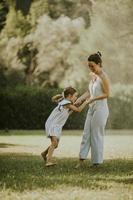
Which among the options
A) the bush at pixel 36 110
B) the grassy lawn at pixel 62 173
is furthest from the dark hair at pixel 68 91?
the bush at pixel 36 110

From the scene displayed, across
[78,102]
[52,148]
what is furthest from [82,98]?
[52,148]

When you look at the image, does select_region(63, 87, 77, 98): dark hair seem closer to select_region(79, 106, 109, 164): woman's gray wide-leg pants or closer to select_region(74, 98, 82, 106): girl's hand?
select_region(74, 98, 82, 106): girl's hand

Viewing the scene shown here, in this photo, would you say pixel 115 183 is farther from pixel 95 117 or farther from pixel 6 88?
pixel 6 88

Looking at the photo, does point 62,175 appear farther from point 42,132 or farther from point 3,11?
point 42,132

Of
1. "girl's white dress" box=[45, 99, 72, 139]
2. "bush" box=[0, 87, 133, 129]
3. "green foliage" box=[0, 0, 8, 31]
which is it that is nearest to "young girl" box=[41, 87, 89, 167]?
"girl's white dress" box=[45, 99, 72, 139]

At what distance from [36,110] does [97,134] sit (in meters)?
3.81

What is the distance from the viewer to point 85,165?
8.40m

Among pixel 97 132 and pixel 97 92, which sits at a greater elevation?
pixel 97 92

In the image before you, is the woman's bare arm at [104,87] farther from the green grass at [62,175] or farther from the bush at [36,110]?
the bush at [36,110]

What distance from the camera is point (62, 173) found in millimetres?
7500

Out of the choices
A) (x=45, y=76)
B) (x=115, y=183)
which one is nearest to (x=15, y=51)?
(x=45, y=76)

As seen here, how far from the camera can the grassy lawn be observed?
6027 mm

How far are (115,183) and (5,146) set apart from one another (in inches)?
140

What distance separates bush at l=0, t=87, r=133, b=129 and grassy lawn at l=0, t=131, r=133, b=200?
0.34m
